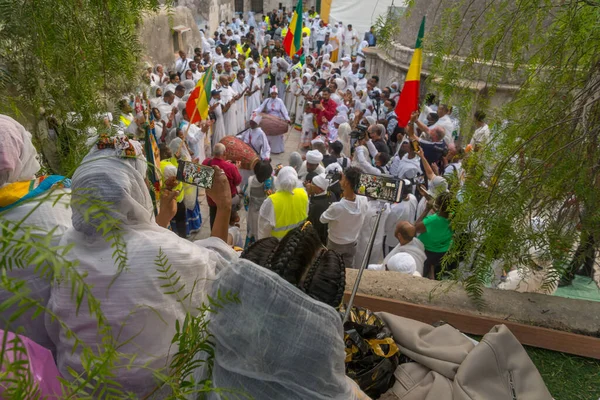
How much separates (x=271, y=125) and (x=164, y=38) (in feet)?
12.6

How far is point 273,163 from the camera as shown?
9.73 m

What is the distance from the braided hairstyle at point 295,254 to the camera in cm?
125

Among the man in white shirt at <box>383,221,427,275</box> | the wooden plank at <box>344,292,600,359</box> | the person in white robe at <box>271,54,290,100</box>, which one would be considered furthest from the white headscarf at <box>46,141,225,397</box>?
the person in white robe at <box>271,54,290,100</box>

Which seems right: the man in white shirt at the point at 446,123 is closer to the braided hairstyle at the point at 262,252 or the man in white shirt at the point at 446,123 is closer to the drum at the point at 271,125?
the drum at the point at 271,125

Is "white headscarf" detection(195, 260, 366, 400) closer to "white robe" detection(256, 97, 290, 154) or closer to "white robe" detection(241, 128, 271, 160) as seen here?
"white robe" detection(241, 128, 271, 160)

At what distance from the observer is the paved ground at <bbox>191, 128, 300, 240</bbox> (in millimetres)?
6797

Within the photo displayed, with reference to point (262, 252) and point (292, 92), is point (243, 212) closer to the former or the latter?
point (292, 92)

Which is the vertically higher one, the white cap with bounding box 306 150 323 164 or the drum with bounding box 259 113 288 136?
the white cap with bounding box 306 150 323 164

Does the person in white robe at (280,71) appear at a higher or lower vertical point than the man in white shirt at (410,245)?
lower

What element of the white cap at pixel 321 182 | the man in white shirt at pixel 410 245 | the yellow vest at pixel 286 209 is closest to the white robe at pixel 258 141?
the white cap at pixel 321 182

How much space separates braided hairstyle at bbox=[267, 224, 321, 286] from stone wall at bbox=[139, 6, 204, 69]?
29.2 feet

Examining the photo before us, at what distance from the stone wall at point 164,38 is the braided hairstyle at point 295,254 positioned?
8.90 metres

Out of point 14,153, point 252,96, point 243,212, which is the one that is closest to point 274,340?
point 14,153

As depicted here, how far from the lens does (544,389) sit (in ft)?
6.09
